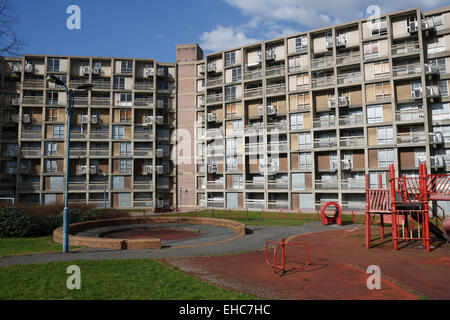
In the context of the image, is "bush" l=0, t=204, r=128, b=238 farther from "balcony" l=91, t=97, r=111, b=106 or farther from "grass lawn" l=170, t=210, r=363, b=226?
"balcony" l=91, t=97, r=111, b=106

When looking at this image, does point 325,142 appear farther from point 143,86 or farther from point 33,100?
point 33,100

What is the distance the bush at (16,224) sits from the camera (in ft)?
66.6

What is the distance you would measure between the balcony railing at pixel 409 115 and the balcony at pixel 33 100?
5235cm

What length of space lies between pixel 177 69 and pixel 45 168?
27162 mm

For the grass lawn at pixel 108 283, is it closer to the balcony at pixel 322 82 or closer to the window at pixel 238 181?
the window at pixel 238 181

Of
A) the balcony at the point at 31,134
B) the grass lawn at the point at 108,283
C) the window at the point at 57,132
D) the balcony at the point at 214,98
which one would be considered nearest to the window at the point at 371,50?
the balcony at the point at 214,98

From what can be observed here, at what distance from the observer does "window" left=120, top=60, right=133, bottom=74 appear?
54.8 metres

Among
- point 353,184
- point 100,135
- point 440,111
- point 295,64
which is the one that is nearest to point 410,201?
point 353,184

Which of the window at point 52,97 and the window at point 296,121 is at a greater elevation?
the window at point 52,97

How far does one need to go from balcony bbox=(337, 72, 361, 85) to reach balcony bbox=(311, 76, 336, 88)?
0.85 meters

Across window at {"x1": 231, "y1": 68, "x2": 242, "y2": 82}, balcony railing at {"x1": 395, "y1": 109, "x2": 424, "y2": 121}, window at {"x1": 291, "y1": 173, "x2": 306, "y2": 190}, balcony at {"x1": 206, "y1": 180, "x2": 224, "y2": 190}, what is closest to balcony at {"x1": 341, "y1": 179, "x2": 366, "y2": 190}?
window at {"x1": 291, "y1": 173, "x2": 306, "y2": 190}

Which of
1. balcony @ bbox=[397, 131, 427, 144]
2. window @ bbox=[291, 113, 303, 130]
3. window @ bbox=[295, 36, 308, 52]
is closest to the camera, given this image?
balcony @ bbox=[397, 131, 427, 144]

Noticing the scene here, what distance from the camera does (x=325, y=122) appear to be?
44.7 metres
